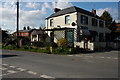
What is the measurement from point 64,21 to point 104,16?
89.0 ft

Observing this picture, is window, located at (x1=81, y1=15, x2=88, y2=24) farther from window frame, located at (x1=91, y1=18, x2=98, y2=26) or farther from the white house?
window frame, located at (x1=91, y1=18, x2=98, y2=26)

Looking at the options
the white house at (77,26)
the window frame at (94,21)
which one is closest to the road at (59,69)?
the white house at (77,26)

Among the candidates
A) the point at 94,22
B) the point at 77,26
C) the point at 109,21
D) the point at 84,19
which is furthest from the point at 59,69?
the point at 109,21

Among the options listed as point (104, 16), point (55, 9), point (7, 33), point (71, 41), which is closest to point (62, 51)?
point (71, 41)

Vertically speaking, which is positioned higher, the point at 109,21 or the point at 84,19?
the point at 109,21

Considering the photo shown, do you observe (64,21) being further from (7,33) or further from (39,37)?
(7,33)

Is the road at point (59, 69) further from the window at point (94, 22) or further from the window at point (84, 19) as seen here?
the window at point (94, 22)

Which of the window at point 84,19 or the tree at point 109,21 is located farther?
the tree at point 109,21

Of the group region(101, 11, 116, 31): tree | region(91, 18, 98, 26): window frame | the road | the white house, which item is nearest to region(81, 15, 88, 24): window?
the white house

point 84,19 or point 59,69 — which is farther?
point 84,19

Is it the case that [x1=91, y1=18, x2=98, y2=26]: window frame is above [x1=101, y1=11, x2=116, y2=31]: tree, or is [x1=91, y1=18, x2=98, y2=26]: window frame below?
below

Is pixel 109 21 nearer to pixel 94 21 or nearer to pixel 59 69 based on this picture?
pixel 94 21

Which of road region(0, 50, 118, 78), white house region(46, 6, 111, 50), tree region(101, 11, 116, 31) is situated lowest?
road region(0, 50, 118, 78)

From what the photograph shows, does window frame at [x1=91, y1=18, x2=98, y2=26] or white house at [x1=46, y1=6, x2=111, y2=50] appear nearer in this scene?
white house at [x1=46, y1=6, x2=111, y2=50]
